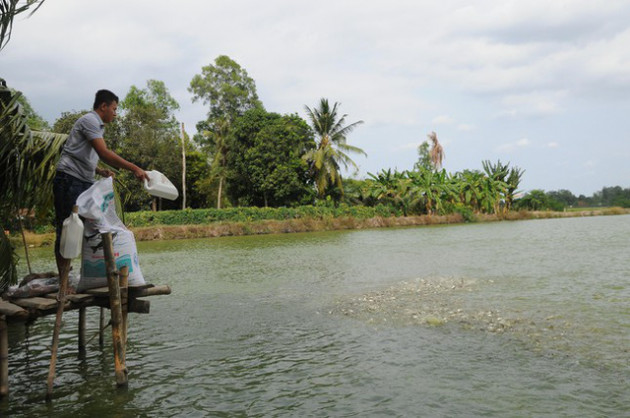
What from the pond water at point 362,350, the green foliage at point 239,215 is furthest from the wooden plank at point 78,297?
the green foliage at point 239,215

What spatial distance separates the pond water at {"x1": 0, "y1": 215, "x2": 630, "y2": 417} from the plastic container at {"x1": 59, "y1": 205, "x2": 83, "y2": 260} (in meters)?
1.45

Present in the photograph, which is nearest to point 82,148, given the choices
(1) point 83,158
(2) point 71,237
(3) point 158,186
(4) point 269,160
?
(1) point 83,158

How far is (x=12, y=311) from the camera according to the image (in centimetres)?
459

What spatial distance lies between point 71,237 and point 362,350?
364cm

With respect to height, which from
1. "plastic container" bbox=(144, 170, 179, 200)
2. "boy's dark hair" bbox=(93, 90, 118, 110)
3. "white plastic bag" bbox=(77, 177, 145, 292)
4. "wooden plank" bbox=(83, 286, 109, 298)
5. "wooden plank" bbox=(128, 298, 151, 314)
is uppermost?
"boy's dark hair" bbox=(93, 90, 118, 110)

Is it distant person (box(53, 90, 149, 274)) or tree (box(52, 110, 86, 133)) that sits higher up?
tree (box(52, 110, 86, 133))

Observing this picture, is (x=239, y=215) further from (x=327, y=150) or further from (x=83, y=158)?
(x=83, y=158)

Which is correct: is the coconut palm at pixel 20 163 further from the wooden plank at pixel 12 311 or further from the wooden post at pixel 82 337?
the wooden plank at pixel 12 311

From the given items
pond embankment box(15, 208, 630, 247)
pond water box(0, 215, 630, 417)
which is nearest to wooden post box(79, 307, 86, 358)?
pond water box(0, 215, 630, 417)

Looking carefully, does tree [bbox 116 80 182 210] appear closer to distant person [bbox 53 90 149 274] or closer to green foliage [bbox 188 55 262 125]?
green foliage [bbox 188 55 262 125]

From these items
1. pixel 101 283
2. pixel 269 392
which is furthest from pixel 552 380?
pixel 101 283

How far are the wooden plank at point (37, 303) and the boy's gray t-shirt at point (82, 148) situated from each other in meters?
1.23

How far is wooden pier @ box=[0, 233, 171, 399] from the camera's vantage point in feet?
15.6

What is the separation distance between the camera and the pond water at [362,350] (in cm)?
481
